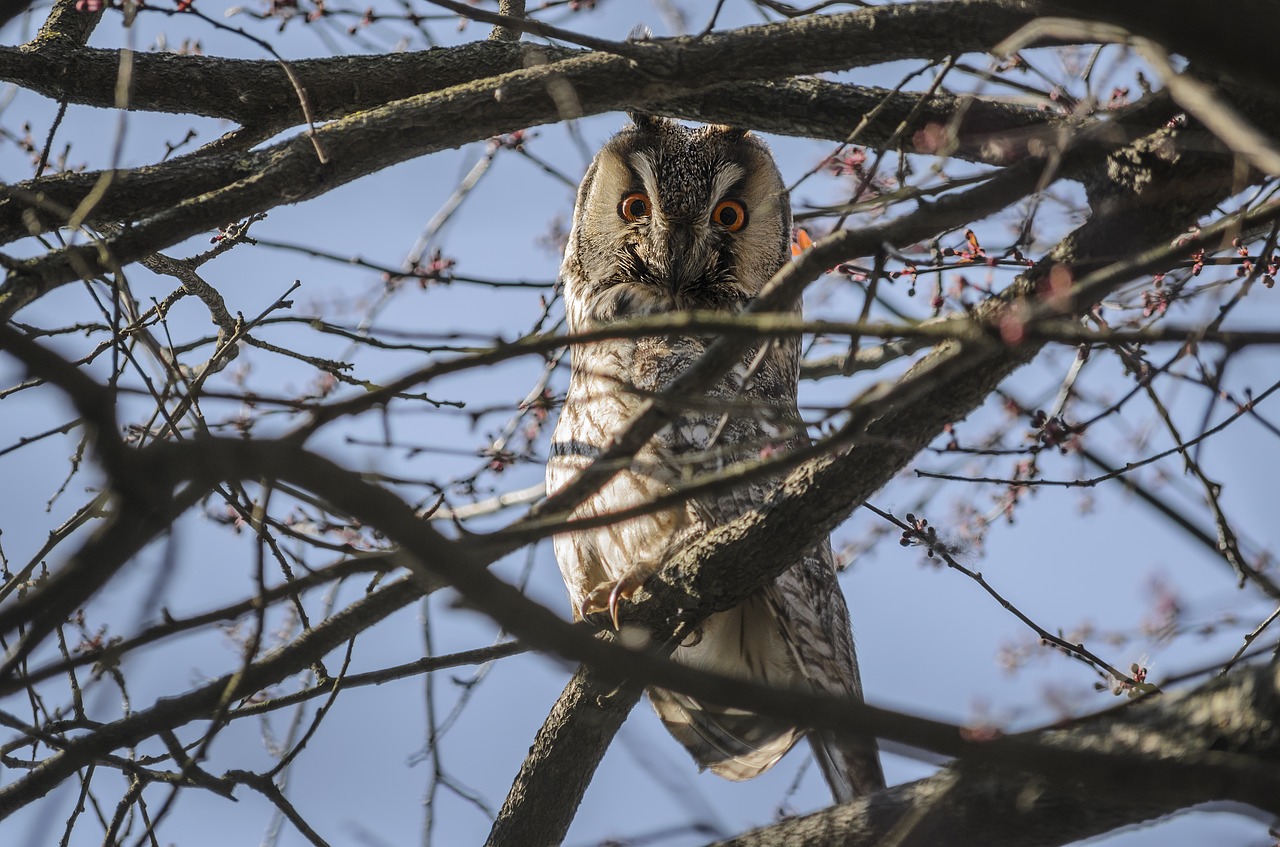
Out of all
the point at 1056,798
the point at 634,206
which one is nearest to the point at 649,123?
the point at 634,206

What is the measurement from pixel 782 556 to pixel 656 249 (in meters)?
1.69

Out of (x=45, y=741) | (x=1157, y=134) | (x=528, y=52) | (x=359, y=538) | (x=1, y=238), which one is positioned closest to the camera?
(x=45, y=741)

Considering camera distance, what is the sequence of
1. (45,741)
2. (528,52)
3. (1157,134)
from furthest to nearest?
(528,52) < (1157,134) < (45,741)

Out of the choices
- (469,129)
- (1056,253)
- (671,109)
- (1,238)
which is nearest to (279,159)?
(469,129)

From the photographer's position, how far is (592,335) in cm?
159

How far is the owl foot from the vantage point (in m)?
3.05

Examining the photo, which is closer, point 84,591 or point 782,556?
point 84,591

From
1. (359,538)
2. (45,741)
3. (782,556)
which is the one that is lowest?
(45,741)

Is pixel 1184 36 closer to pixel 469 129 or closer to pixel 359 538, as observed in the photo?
pixel 469 129

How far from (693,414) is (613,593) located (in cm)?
57

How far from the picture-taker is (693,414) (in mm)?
3270

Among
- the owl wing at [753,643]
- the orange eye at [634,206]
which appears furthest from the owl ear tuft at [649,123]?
the owl wing at [753,643]

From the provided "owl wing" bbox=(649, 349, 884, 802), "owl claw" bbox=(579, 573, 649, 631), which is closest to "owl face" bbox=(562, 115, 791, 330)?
"owl wing" bbox=(649, 349, 884, 802)

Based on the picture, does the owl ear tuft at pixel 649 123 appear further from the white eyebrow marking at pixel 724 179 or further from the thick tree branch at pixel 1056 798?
the thick tree branch at pixel 1056 798
